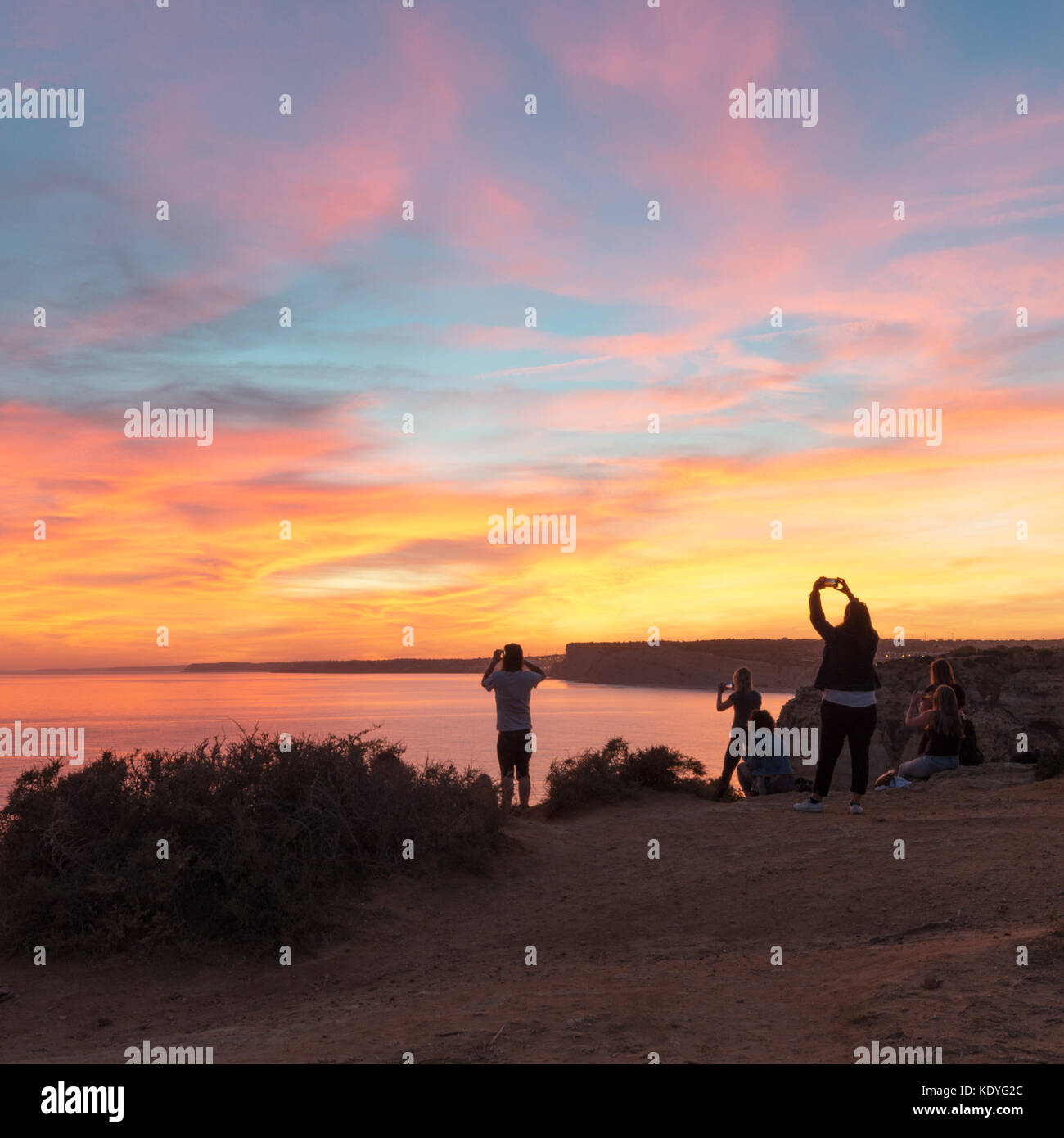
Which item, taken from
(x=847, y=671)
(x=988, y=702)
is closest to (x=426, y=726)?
(x=988, y=702)

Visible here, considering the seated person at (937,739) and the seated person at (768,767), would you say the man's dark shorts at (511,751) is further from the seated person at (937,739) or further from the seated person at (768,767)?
the seated person at (937,739)

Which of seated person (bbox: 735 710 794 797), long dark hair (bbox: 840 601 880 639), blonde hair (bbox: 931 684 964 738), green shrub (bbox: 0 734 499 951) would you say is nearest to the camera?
green shrub (bbox: 0 734 499 951)

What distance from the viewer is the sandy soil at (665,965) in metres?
4.35

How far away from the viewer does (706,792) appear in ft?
42.6

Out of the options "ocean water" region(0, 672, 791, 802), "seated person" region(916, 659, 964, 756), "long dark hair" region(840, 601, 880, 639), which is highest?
"long dark hair" region(840, 601, 880, 639)

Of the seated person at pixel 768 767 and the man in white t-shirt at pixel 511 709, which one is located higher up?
the man in white t-shirt at pixel 511 709

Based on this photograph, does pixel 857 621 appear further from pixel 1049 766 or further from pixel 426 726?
pixel 426 726

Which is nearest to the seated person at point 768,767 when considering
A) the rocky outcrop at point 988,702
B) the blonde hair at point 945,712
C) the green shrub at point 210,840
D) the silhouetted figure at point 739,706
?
the silhouetted figure at point 739,706

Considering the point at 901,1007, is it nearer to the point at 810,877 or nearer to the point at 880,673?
the point at 810,877

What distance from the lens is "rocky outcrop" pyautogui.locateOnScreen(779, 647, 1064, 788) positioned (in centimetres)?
1845

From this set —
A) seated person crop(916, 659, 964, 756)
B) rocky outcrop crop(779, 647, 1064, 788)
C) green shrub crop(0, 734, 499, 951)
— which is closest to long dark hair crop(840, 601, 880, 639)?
seated person crop(916, 659, 964, 756)

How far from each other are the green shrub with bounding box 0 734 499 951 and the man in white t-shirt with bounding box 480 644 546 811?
6.67ft

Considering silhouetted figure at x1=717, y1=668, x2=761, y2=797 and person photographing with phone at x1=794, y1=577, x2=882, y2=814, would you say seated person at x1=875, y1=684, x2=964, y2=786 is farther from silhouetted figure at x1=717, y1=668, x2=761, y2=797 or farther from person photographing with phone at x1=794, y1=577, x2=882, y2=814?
person photographing with phone at x1=794, y1=577, x2=882, y2=814

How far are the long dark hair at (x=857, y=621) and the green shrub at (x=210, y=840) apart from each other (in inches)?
170
